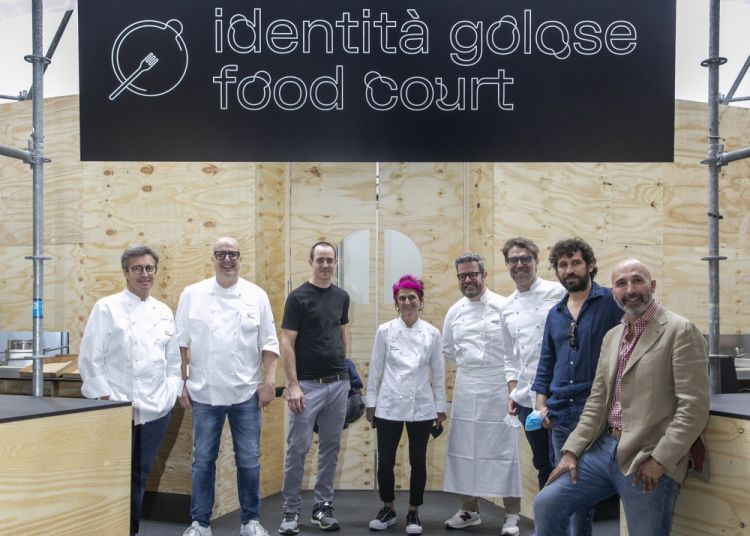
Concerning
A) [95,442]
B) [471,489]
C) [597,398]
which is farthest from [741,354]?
[95,442]

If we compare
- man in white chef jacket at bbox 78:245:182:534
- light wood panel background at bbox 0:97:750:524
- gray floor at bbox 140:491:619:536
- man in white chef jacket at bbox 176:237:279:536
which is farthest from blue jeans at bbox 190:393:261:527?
light wood panel background at bbox 0:97:750:524

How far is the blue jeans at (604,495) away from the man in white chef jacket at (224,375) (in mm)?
1684

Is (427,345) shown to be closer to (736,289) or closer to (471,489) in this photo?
(471,489)

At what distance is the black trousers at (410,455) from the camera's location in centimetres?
403

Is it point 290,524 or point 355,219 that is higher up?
point 355,219

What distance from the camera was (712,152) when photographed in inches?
105

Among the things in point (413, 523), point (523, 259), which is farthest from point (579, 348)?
point (413, 523)

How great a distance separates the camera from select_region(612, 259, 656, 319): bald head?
2369mm

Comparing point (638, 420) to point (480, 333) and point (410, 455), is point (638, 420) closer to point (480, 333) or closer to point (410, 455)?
point (480, 333)

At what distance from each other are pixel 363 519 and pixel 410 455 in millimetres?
604

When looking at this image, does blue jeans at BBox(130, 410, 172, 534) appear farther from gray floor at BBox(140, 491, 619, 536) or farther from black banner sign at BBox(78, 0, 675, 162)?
black banner sign at BBox(78, 0, 675, 162)

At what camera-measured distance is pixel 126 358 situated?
3467 millimetres

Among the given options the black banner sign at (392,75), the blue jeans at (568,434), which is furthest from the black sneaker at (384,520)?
the black banner sign at (392,75)

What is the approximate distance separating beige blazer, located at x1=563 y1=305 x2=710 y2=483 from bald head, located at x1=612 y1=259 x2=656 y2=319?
6cm
